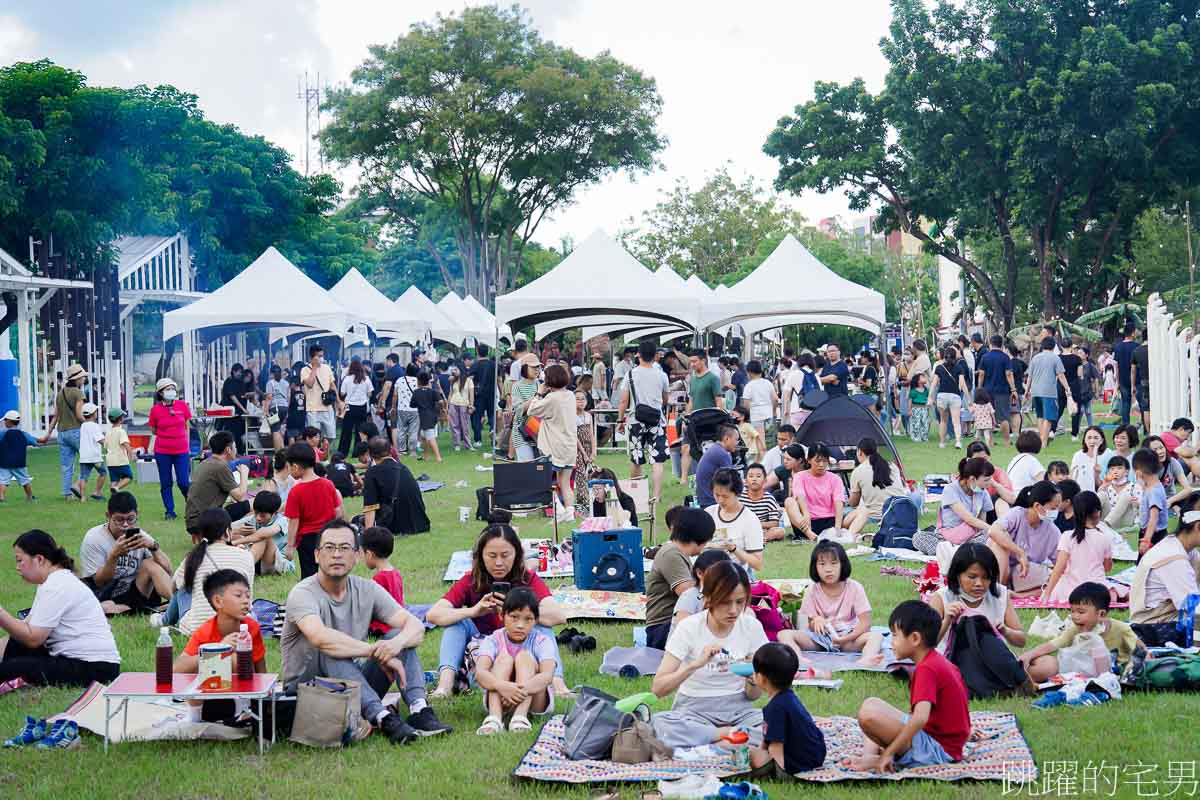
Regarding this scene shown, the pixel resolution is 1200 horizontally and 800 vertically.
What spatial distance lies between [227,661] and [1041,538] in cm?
634

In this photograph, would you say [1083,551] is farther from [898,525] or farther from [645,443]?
[645,443]

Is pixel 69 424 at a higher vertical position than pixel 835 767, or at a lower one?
higher

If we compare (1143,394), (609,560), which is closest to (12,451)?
(609,560)

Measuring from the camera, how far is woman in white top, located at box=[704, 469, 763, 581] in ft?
29.5

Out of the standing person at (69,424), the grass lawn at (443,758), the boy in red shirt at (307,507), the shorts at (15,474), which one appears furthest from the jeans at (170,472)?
the grass lawn at (443,758)

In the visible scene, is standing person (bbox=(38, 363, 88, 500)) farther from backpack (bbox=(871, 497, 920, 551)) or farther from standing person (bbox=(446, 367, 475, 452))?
backpack (bbox=(871, 497, 920, 551))

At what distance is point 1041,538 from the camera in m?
9.94

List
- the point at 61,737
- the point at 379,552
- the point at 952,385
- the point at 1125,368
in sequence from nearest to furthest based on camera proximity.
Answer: the point at 61,737, the point at 379,552, the point at 1125,368, the point at 952,385

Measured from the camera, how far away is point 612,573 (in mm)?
10180

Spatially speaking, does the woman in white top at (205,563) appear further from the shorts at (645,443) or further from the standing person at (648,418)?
the shorts at (645,443)

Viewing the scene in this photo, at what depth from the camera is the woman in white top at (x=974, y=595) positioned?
284 inches

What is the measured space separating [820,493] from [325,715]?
7.27 m

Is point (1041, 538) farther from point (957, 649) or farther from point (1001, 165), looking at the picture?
point (1001, 165)

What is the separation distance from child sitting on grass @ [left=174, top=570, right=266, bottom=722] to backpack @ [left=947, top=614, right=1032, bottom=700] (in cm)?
381
